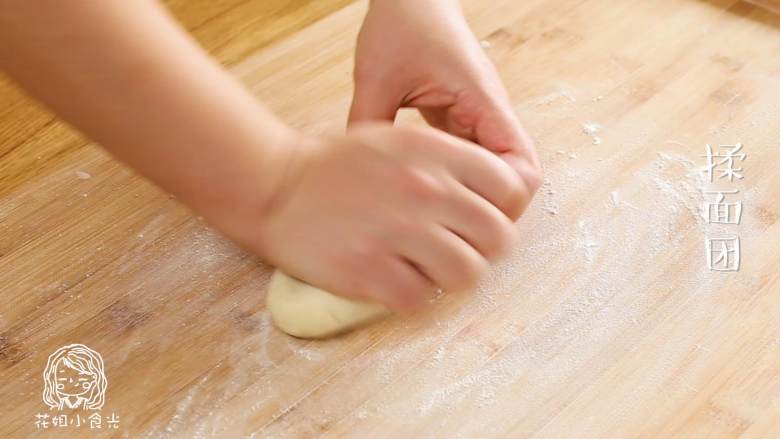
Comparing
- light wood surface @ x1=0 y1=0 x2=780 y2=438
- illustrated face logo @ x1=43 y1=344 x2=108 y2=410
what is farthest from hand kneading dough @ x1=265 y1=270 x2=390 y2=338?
illustrated face logo @ x1=43 y1=344 x2=108 y2=410

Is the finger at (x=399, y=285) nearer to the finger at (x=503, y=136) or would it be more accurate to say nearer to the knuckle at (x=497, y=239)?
the knuckle at (x=497, y=239)

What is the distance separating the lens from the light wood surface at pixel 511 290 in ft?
2.58

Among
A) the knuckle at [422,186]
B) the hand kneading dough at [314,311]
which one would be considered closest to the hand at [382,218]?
the knuckle at [422,186]

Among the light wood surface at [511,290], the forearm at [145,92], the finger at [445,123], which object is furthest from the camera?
the finger at [445,123]

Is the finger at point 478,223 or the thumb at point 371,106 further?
the thumb at point 371,106

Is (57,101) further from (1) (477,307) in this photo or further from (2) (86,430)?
(1) (477,307)

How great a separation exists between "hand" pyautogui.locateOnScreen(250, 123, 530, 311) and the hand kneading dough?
0.21 meters

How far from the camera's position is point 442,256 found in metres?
0.60

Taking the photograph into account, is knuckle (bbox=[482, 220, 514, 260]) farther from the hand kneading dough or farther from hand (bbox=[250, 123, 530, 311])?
the hand kneading dough

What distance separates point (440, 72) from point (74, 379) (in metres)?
0.43

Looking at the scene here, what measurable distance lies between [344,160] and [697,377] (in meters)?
0.39

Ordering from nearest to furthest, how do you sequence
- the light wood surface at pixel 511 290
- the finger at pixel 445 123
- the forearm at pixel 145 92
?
the forearm at pixel 145 92 → the light wood surface at pixel 511 290 → the finger at pixel 445 123

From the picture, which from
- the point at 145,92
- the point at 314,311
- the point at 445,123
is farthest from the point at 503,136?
the point at 145,92

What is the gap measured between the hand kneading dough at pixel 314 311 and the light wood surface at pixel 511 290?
2 centimetres
